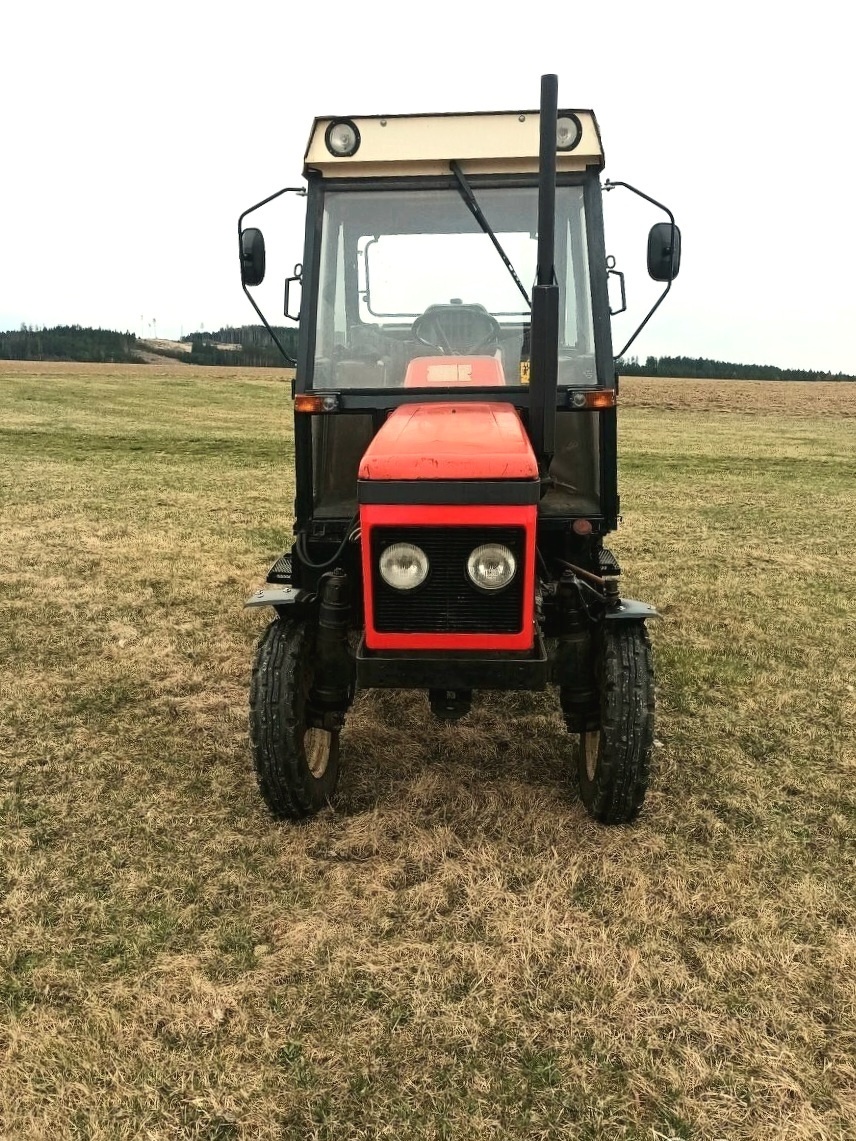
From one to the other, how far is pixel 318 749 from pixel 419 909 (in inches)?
35.8

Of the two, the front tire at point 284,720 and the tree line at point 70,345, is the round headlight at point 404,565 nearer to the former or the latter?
the front tire at point 284,720

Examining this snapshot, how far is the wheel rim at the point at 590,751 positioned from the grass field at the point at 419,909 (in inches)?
7.3

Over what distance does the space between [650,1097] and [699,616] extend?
428cm

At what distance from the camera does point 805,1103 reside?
2100mm

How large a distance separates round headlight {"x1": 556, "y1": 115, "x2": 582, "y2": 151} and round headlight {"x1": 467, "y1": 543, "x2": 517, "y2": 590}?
1.77 m

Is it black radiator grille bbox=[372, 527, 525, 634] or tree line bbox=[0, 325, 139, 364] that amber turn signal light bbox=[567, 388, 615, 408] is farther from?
tree line bbox=[0, 325, 139, 364]

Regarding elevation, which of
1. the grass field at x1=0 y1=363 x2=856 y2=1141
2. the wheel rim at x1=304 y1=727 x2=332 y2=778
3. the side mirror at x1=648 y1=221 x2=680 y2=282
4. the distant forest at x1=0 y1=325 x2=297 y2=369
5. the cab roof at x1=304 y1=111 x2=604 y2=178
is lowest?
the grass field at x1=0 y1=363 x2=856 y2=1141

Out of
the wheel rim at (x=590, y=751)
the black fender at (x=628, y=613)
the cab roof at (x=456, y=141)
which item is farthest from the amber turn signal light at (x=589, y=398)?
the wheel rim at (x=590, y=751)

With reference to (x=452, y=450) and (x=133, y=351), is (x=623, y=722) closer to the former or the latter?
(x=452, y=450)

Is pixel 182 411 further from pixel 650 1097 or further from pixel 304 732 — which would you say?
pixel 650 1097

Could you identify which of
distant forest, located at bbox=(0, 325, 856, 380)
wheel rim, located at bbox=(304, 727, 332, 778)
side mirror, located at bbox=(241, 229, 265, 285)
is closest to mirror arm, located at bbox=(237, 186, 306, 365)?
side mirror, located at bbox=(241, 229, 265, 285)

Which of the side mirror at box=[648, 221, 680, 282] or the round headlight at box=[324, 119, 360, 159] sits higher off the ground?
the round headlight at box=[324, 119, 360, 159]

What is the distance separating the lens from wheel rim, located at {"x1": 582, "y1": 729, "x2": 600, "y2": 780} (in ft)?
11.0

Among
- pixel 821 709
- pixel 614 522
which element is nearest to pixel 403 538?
pixel 614 522
